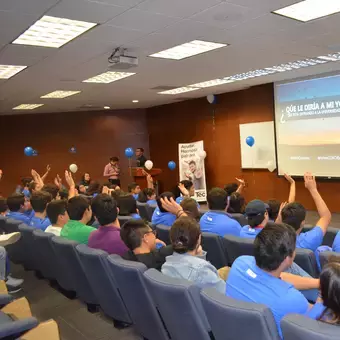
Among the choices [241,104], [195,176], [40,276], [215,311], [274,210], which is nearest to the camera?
[215,311]

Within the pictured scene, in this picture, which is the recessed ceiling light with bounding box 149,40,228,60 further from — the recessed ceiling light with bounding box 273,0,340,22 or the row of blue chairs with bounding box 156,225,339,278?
the row of blue chairs with bounding box 156,225,339,278

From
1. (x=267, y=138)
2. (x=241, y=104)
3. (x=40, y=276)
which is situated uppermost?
(x=241, y=104)

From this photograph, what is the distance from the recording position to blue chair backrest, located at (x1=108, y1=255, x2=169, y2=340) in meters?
2.52

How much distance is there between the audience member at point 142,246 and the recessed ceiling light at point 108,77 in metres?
4.52

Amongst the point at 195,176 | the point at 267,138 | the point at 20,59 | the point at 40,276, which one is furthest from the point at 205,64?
the point at 195,176

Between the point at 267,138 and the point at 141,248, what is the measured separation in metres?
7.10

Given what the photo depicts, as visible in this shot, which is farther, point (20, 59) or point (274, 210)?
point (20, 59)

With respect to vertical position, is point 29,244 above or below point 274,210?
below

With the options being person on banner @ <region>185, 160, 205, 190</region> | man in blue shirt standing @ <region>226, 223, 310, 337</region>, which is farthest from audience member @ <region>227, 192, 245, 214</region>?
person on banner @ <region>185, 160, 205, 190</region>

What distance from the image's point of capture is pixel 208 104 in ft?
36.2

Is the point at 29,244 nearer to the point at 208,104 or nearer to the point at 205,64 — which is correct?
the point at 205,64

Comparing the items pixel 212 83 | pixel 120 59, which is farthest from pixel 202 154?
pixel 120 59

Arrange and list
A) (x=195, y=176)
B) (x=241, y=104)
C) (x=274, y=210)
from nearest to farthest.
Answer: (x=274, y=210) → (x=241, y=104) → (x=195, y=176)

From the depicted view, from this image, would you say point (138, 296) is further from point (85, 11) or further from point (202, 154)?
point (202, 154)
